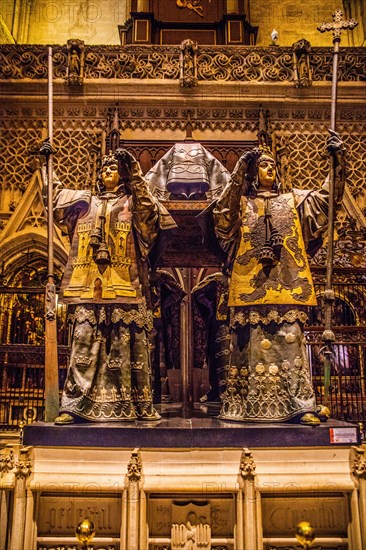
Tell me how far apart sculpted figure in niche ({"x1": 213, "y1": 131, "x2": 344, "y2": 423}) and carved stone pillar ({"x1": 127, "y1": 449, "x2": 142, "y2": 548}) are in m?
1.12

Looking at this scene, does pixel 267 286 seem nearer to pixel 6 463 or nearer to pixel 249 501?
pixel 249 501

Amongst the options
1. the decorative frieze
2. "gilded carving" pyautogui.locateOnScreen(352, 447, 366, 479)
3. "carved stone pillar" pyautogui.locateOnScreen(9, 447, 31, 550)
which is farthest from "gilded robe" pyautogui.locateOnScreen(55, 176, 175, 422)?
the decorative frieze

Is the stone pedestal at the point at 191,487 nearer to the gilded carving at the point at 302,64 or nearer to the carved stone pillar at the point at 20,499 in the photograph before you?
the carved stone pillar at the point at 20,499

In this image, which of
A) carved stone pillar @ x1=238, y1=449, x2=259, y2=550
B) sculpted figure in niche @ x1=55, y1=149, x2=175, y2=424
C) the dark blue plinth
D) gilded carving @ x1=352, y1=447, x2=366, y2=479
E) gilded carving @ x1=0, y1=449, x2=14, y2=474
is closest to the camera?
carved stone pillar @ x1=238, y1=449, x2=259, y2=550

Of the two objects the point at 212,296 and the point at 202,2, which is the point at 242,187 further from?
the point at 202,2

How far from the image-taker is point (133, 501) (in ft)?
9.46

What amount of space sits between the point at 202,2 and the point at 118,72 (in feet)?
12.1

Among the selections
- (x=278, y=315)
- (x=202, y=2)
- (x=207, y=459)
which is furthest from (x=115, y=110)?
(x=207, y=459)

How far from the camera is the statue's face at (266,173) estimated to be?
4.42 m

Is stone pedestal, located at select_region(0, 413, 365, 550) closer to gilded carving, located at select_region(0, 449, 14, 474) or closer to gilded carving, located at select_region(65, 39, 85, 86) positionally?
gilded carving, located at select_region(0, 449, 14, 474)

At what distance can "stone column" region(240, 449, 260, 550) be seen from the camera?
281 cm

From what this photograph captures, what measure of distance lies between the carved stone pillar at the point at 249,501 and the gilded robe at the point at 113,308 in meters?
1.09

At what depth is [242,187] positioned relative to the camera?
4.11m

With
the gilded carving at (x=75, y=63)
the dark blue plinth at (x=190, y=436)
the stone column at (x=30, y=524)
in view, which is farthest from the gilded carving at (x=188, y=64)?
the stone column at (x=30, y=524)
